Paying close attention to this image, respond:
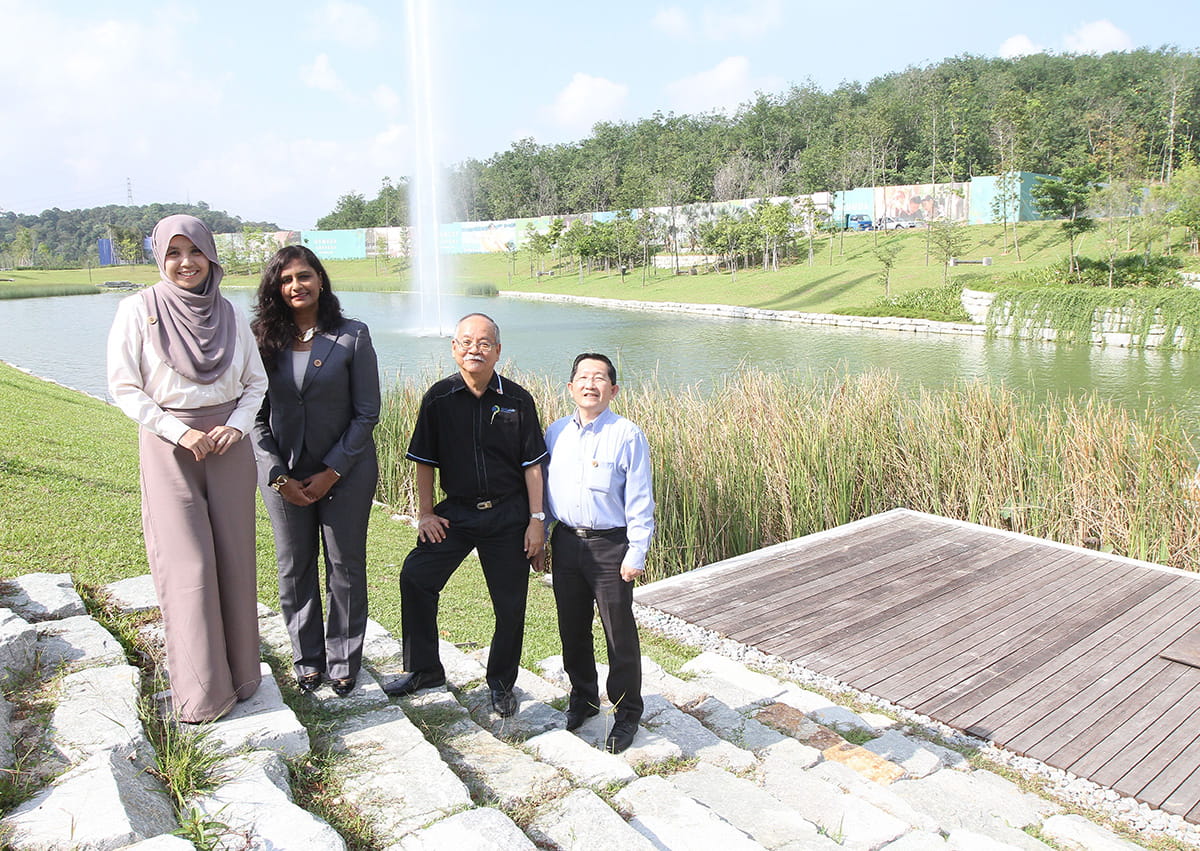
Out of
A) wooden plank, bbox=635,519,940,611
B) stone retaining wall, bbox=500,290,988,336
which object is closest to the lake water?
stone retaining wall, bbox=500,290,988,336

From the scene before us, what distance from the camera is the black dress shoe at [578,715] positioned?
262cm

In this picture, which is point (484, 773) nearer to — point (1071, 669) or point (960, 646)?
point (960, 646)

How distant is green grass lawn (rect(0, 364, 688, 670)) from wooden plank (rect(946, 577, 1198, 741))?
1185 millimetres

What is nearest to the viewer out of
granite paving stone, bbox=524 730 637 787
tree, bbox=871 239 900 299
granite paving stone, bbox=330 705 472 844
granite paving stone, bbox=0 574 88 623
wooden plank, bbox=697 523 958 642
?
granite paving stone, bbox=330 705 472 844

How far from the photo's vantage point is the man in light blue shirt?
98.3 inches

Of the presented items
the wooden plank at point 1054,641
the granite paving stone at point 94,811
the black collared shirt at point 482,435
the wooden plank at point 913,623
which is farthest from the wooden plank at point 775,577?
the granite paving stone at point 94,811

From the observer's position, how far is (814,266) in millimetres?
34625

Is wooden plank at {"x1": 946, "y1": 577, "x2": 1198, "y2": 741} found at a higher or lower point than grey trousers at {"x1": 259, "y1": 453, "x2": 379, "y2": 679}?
lower

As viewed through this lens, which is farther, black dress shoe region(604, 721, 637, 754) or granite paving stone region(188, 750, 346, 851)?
black dress shoe region(604, 721, 637, 754)

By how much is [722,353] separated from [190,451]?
56.3ft

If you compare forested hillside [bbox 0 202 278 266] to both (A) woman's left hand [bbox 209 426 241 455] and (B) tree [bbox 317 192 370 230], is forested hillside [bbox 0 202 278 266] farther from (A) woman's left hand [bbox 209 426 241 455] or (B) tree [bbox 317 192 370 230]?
(A) woman's left hand [bbox 209 426 241 455]

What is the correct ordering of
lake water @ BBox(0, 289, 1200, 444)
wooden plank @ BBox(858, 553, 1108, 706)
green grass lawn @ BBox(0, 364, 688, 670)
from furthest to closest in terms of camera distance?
lake water @ BBox(0, 289, 1200, 444) < green grass lawn @ BBox(0, 364, 688, 670) < wooden plank @ BBox(858, 553, 1108, 706)

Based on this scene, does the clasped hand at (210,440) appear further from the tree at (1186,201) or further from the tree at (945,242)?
the tree at (945,242)

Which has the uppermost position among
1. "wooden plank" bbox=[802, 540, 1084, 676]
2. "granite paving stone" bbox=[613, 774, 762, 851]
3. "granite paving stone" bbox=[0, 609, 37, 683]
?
"granite paving stone" bbox=[0, 609, 37, 683]
